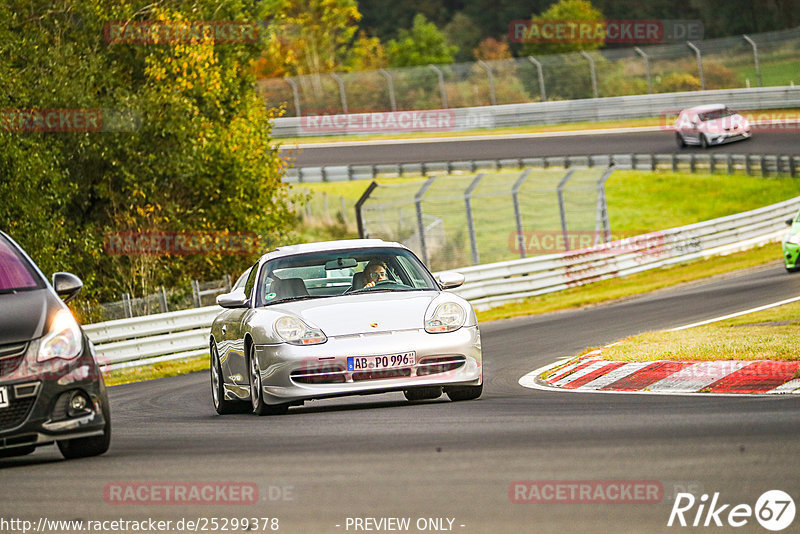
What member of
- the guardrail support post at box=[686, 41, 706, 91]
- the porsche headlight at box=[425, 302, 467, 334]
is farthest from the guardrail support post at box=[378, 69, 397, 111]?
the porsche headlight at box=[425, 302, 467, 334]

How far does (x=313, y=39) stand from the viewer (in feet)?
279

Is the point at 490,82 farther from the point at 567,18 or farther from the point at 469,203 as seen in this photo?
the point at 469,203

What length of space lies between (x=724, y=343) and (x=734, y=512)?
7.46 metres

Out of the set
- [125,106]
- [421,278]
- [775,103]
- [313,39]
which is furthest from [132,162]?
[313,39]

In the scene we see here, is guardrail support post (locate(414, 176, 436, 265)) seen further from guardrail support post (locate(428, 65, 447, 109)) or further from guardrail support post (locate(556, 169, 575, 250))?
guardrail support post (locate(428, 65, 447, 109))

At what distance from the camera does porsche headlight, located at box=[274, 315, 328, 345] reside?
32.0 feet

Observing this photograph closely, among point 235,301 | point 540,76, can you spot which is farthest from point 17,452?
point 540,76

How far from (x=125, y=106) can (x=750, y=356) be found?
57.5 feet

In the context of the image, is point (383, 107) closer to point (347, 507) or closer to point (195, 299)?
point (195, 299)

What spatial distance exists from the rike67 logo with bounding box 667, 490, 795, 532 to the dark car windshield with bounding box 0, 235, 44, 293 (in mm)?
4749

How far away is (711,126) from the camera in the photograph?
4653 cm
